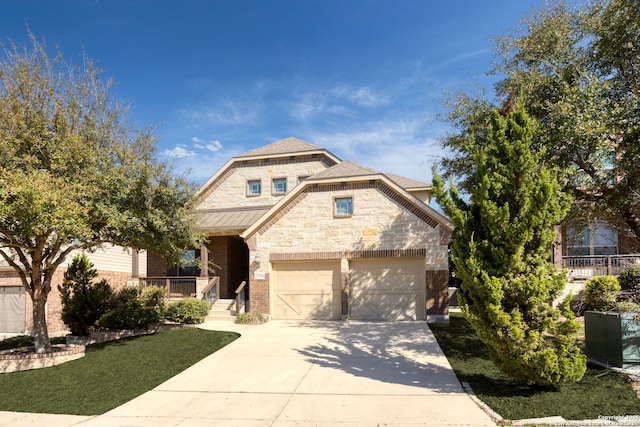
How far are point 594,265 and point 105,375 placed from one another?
17.9m

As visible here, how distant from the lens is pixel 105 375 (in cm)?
967

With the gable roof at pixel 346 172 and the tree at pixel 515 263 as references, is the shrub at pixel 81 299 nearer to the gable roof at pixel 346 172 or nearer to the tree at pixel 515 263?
the gable roof at pixel 346 172

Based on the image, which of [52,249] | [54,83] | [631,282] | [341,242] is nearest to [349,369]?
[341,242]

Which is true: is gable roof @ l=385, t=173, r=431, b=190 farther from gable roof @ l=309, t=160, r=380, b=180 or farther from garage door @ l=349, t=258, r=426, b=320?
garage door @ l=349, t=258, r=426, b=320

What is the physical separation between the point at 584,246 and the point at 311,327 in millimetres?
12205

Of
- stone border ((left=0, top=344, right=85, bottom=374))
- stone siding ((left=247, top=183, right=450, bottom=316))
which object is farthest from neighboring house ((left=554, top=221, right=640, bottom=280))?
stone border ((left=0, top=344, right=85, bottom=374))

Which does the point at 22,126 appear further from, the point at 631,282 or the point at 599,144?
the point at 631,282

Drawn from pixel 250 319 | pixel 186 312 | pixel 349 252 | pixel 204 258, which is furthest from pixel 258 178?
pixel 186 312

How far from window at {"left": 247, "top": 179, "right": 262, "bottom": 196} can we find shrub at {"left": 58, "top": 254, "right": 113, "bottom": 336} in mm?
9478

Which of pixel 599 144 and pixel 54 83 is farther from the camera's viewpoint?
pixel 54 83

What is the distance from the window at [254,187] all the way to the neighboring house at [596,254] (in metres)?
13.9

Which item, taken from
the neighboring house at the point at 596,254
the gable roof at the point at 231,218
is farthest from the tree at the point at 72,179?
the neighboring house at the point at 596,254

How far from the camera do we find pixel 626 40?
9.99 metres

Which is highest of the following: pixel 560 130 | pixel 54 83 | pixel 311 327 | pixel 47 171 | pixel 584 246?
pixel 54 83
